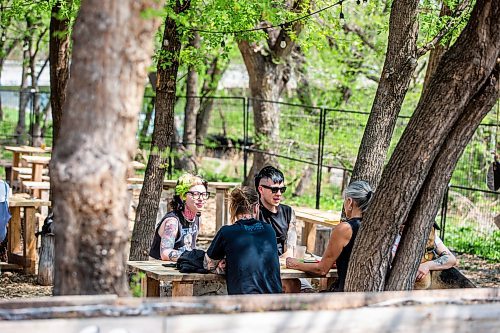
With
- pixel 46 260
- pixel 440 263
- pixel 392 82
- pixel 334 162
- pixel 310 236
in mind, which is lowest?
pixel 46 260

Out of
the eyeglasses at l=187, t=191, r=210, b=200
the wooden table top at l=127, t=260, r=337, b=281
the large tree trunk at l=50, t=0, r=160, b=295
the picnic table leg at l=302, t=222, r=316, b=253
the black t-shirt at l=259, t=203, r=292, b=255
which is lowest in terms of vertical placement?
the picnic table leg at l=302, t=222, r=316, b=253

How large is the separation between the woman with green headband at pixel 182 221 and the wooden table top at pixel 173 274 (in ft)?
1.13

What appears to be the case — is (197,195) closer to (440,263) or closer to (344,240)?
(344,240)

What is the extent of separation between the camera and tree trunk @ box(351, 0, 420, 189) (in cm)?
853

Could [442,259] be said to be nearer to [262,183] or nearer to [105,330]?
[262,183]

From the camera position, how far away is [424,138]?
5586 mm

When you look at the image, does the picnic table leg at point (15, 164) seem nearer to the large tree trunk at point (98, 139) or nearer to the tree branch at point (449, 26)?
the tree branch at point (449, 26)

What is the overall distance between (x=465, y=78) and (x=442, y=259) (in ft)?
7.14

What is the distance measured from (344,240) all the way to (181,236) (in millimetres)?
1643

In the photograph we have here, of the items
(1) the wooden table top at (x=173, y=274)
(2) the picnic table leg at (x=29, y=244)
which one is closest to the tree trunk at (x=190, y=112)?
(2) the picnic table leg at (x=29, y=244)

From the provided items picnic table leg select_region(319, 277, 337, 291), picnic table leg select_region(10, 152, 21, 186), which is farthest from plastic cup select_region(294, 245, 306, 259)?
picnic table leg select_region(10, 152, 21, 186)

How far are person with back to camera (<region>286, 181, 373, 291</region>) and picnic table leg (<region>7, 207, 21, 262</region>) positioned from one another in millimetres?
5113

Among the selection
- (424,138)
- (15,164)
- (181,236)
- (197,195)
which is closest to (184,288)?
(181,236)

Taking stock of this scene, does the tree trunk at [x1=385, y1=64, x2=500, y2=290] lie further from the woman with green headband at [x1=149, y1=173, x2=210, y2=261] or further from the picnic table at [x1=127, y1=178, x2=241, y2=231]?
the picnic table at [x1=127, y1=178, x2=241, y2=231]
